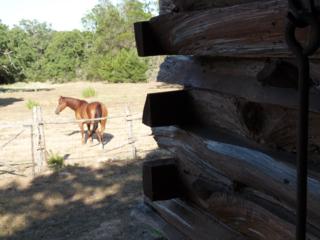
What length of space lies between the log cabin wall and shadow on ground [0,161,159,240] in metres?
4.08

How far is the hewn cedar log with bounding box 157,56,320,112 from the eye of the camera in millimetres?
1490

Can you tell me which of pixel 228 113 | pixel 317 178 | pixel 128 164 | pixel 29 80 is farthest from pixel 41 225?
pixel 29 80

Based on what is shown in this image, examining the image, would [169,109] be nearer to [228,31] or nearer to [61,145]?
[228,31]

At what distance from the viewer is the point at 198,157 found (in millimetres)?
2182

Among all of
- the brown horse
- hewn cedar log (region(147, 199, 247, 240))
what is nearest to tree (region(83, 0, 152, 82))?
the brown horse

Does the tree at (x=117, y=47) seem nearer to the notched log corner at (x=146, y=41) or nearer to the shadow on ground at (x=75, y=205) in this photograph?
the shadow on ground at (x=75, y=205)

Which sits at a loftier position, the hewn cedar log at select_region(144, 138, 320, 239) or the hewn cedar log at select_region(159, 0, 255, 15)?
the hewn cedar log at select_region(159, 0, 255, 15)

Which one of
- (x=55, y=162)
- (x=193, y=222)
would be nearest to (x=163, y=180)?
(x=193, y=222)

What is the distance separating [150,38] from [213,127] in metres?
0.49

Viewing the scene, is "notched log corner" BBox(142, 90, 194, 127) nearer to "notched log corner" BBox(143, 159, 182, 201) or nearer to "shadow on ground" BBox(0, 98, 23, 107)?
"notched log corner" BBox(143, 159, 182, 201)

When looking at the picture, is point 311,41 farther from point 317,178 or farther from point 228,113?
point 228,113

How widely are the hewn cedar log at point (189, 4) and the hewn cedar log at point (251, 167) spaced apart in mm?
499

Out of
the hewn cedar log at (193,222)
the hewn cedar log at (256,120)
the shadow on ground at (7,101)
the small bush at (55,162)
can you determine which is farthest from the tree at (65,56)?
the hewn cedar log at (256,120)

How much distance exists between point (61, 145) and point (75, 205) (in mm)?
5255
